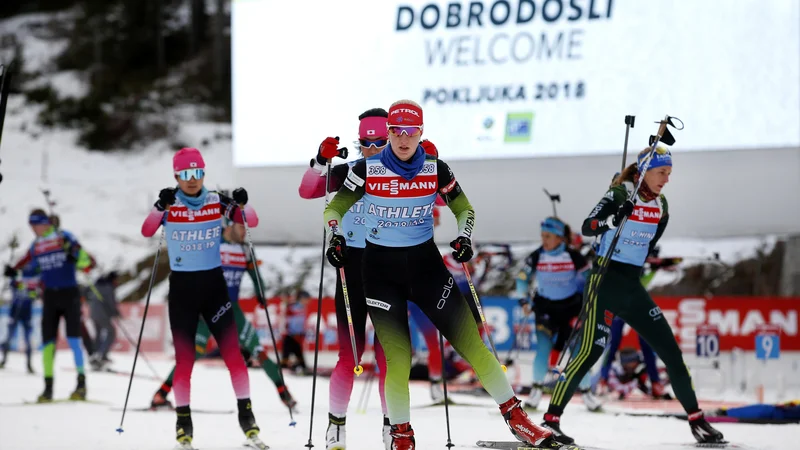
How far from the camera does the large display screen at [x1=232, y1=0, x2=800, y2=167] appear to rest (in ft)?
42.5

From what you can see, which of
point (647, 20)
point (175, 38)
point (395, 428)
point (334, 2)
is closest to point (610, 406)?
point (395, 428)

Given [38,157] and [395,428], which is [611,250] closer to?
[395,428]

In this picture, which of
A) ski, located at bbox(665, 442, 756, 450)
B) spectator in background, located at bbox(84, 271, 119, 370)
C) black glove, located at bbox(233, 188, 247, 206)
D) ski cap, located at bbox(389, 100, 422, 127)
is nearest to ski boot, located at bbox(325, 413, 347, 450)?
black glove, located at bbox(233, 188, 247, 206)

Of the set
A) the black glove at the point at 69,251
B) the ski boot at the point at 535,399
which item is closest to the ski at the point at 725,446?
the ski boot at the point at 535,399

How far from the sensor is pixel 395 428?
4562mm

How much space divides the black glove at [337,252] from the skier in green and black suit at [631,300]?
1.91m

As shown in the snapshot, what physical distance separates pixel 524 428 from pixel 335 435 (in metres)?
1.19

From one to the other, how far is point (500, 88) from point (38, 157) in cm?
1693

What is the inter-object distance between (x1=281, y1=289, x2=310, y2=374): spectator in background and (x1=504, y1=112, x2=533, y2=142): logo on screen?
12.5ft

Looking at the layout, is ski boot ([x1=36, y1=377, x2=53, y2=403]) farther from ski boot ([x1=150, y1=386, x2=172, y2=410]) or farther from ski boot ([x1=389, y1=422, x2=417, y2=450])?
ski boot ([x1=389, y1=422, x2=417, y2=450])

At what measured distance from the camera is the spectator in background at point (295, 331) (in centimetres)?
1312

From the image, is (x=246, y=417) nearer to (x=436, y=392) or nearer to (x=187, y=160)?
(x=187, y=160)

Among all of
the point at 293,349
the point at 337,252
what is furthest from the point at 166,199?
the point at 293,349

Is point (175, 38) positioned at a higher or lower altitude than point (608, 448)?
higher
